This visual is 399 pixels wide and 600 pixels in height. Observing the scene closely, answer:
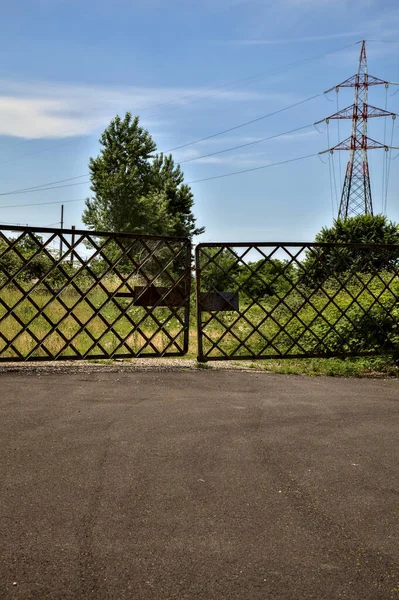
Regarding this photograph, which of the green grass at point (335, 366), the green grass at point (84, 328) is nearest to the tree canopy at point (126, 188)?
the green grass at point (84, 328)

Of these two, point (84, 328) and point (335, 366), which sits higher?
point (84, 328)

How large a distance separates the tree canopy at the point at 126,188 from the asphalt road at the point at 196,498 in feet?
104

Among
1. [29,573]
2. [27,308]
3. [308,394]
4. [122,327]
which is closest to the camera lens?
[29,573]

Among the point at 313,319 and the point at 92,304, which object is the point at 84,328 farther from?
the point at 313,319

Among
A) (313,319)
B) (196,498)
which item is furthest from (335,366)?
(196,498)

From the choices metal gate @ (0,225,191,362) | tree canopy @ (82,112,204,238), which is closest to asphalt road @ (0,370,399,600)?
metal gate @ (0,225,191,362)

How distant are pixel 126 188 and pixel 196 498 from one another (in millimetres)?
35266

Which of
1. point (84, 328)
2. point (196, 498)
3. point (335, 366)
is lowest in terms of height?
point (196, 498)

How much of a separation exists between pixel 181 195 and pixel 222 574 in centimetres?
4239

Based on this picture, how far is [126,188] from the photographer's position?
38.2 meters

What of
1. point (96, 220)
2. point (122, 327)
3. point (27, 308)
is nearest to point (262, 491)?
point (122, 327)

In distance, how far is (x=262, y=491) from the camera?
4.15m

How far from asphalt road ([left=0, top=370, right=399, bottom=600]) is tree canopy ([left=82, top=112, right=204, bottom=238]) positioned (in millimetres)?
31713

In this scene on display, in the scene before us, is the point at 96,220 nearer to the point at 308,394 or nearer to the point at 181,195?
the point at 181,195
